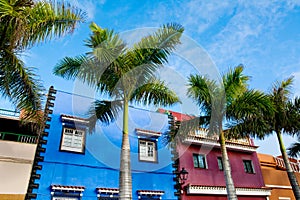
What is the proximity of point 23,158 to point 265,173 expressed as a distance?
49.1ft

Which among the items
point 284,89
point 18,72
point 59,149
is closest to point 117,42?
point 18,72

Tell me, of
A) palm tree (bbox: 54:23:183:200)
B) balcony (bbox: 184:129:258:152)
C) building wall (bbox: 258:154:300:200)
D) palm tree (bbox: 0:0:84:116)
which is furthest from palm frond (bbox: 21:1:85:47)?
building wall (bbox: 258:154:300:200)

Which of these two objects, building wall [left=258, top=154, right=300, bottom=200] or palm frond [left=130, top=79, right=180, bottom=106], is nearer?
palm frond [left=130, top=79, right=180, bottom=106]

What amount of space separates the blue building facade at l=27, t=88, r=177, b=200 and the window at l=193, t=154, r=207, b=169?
1787 millimetres

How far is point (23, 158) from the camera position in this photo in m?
10.8

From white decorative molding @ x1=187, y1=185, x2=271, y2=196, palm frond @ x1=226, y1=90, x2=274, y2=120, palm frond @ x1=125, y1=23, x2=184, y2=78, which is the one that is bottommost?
white decorative molding @ x1=187, y1=185, x2=271, y2=196

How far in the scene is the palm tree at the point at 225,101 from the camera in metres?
10.6

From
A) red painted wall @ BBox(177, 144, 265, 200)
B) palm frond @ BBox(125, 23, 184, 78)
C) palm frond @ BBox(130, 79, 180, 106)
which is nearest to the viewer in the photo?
palm frond @ BBox(125, 23, 184, 78)

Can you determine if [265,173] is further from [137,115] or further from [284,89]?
[137,115]

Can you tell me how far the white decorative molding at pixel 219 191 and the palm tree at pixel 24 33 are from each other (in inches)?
363

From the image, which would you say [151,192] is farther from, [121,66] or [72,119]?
[121,66]

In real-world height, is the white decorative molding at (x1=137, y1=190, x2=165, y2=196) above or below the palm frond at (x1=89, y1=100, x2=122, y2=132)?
below

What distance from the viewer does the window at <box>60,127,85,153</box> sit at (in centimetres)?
1180

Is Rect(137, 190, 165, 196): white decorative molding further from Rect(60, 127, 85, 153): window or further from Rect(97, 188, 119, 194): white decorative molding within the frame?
Rect(60, 127, 85, 153): window
